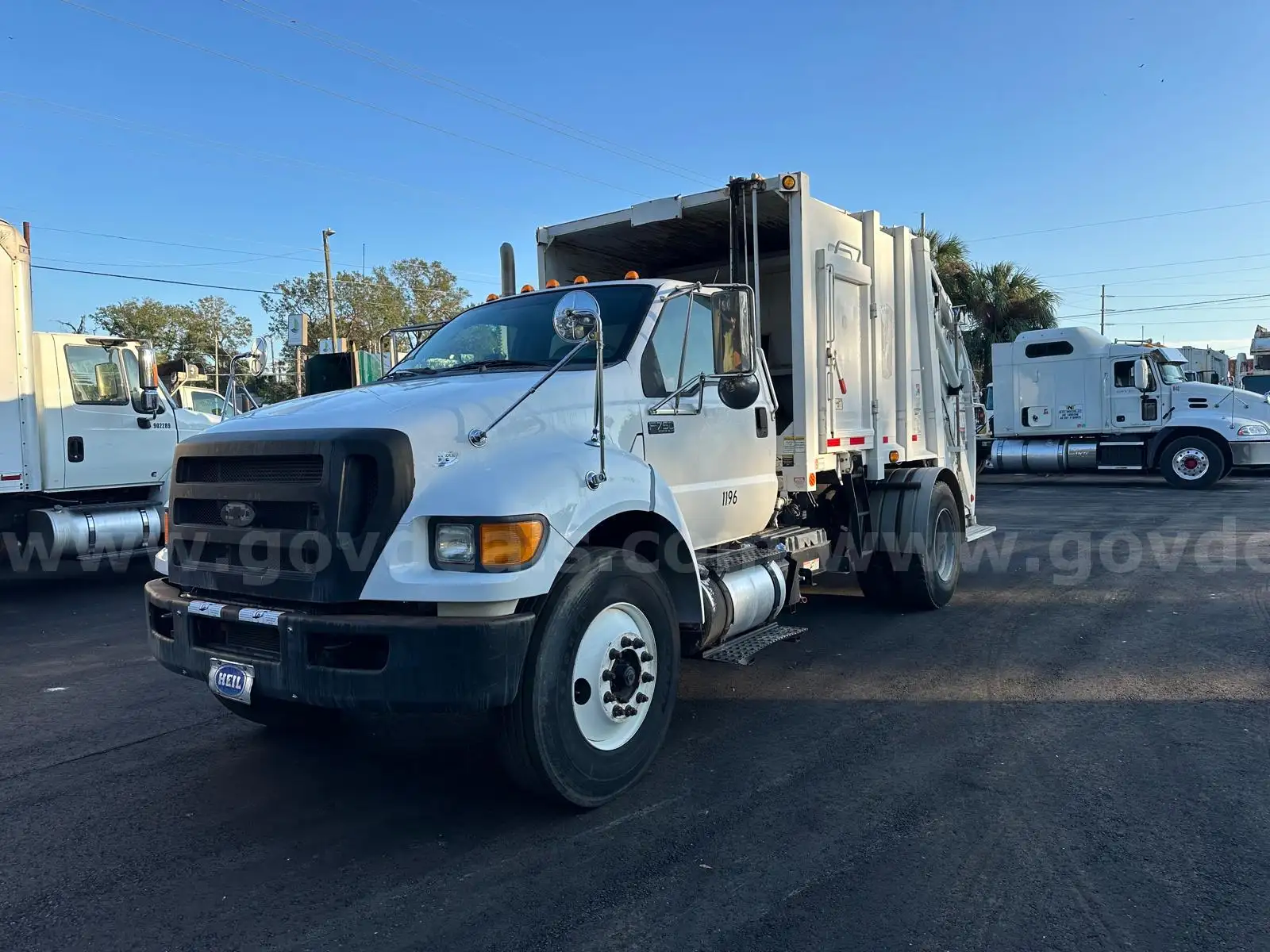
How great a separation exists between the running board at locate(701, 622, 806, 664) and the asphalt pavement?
35 centimetres

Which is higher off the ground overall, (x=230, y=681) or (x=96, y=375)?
(x=96, y=375)

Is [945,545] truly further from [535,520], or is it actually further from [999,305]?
[999,305]

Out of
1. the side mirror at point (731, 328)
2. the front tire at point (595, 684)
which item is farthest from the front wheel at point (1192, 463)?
the front tire at point (595, 684)

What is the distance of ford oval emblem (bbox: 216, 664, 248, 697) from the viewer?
148 inches

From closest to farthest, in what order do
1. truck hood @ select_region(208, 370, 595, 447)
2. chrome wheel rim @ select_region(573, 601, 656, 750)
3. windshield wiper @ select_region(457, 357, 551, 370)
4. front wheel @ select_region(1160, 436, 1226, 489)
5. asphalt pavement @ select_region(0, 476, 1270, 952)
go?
1. asphalt pavement @ select_region(0, 476, 1270, 952)
2. truck hood @ select_region(208, 370, 595, 447)
3. chrome wheel rim @ select_region(573, 601, 656, 750)
4. windshield wiper @ select_region(457, 357, 551, 370)
5. front wheel @ select_region(1160, 436, 1226, 489)

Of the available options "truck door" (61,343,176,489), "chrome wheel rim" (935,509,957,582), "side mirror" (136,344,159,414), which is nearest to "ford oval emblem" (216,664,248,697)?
"chrome wheel rim" (935,509,957,582)

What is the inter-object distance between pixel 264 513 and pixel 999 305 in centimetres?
2708

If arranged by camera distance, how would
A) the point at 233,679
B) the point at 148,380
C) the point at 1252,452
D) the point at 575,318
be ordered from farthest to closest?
the point at 1252,452, the point at 148,380, the point at 575,318, the point at 233,679

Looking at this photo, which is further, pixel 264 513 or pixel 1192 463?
pixel 1192 463

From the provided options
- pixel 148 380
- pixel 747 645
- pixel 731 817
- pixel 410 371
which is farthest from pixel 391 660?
pixel 148 380

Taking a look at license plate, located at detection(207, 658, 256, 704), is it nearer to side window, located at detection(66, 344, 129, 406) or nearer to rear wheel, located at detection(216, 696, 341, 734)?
rear wheel, located at detection(216, 696, 341, 734)

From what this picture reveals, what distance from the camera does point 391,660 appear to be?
11.4 feet

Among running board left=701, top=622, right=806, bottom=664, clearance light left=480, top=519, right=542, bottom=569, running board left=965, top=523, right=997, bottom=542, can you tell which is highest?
clearance light left=480, top=519, right=542, bottom=569

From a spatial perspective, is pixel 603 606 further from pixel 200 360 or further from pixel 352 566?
pixel 200 360
